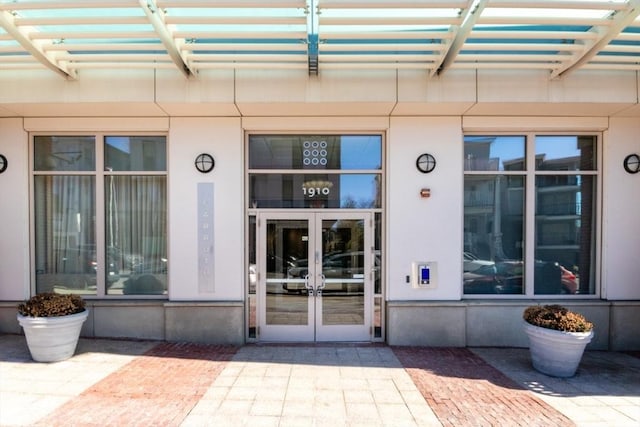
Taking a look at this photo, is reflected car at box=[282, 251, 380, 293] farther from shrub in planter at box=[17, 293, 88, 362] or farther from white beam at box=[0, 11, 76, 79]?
white beam at box=[0, 11, 76, 79]

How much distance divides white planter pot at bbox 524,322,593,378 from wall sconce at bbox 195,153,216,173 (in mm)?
5149

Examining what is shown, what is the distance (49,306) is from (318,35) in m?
4.87

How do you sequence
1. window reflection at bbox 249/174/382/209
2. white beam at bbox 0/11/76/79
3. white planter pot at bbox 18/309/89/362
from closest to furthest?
white beam at bbox 0/11/76/79
white planter pot at bbox 18/309/89/362
window reflection at bbox 249/174/382/209

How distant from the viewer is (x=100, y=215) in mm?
6160

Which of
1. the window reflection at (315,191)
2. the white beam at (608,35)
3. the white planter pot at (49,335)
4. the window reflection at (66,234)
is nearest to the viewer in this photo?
the white beam at (608,35)

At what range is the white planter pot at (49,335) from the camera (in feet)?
15.6

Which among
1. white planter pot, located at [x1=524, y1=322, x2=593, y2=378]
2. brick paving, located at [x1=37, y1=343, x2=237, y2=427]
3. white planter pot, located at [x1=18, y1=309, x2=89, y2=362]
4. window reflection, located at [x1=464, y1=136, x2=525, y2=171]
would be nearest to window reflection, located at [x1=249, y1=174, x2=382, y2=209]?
window reflection, located at [x1=464, y1=136, x2=525, y2=171]

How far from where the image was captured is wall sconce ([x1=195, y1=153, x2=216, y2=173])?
19.3 ft

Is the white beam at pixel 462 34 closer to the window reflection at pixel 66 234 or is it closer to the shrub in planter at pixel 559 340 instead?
the shrub in planter at pixel 559 340

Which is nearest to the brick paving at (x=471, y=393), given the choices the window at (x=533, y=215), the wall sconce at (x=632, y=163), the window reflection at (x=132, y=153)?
the window at (x=533, y=215)

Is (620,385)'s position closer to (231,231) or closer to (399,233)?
(399,233)


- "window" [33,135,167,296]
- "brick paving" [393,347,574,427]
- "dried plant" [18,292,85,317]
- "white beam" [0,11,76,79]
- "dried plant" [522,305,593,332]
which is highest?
"white beam" [0,11,76,79]

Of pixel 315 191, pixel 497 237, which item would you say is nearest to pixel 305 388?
pixel 315 191

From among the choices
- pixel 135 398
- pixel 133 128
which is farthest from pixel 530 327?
pixel 133 128
